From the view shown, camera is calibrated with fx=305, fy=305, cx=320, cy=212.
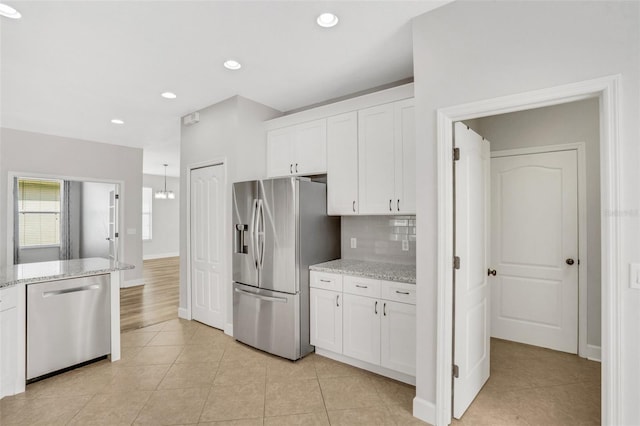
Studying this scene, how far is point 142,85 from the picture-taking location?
3289mm

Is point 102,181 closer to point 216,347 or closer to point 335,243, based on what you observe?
point 216,347

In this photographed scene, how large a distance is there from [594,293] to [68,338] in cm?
488

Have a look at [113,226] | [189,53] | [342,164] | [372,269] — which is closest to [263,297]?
[372,269]

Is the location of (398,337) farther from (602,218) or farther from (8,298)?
(8,298)

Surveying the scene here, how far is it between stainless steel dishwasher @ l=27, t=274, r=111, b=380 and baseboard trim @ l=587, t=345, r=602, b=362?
4631mm

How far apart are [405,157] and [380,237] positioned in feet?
3.19

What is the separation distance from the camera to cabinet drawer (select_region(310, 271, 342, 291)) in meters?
2.89

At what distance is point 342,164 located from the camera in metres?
3.14

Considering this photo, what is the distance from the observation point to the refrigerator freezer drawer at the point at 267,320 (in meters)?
2.94

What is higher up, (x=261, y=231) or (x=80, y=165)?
(x=80, y=165)

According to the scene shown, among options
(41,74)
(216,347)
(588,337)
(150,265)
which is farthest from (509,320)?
(150,265)

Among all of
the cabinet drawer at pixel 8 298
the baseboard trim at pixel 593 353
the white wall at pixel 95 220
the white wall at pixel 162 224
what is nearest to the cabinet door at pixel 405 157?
the baseboard trim at pixel 593 353

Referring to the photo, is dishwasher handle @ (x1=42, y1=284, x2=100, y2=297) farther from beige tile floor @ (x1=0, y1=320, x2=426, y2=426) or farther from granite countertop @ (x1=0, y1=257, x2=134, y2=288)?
beige tile floor @ (x1=0, y1=320, x2=426, y2=426)

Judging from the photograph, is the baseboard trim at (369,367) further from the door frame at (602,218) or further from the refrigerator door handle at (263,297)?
the refrigerator door handle at (263,297)
